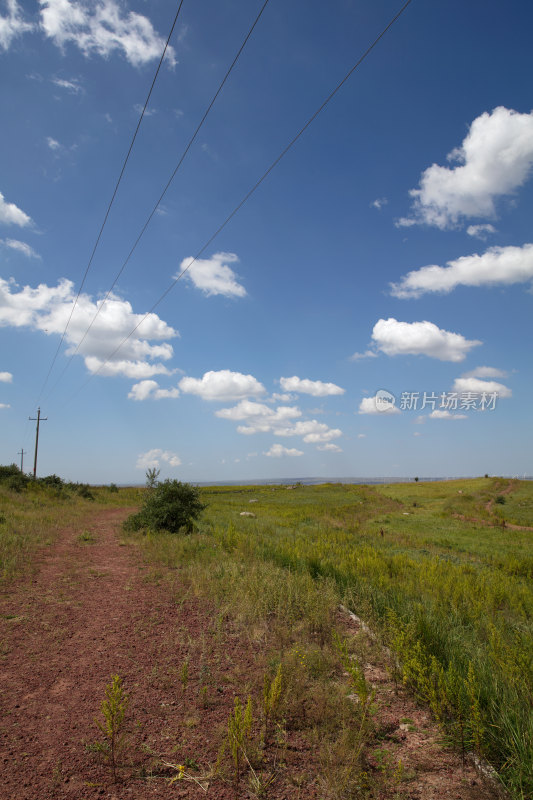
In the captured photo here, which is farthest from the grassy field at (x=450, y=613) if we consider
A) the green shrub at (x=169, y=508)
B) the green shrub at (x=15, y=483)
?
the green shrub at (x=15, y=483)

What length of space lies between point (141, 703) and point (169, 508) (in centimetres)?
1288

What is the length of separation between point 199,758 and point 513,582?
39.8ft

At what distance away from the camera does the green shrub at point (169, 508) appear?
16441 millimetres

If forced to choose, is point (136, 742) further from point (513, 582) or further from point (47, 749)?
point (513, 582)

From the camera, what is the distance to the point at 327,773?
10.1 feet

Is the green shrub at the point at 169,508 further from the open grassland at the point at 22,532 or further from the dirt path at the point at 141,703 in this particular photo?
the dirt path at the point at 141,703

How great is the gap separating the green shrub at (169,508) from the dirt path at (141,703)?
8946 millimetres

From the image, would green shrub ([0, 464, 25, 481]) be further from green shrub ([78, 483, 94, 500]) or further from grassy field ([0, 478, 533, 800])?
grassy field ([0, 478, 533, 800])

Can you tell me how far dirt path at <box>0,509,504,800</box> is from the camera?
3.01 metres

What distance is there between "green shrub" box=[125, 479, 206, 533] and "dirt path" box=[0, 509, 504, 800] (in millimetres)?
8946

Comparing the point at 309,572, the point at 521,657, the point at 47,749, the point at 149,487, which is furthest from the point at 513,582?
the point at 149,487

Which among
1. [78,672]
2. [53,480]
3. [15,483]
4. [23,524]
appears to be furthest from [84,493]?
[78,672]

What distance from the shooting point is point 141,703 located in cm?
402

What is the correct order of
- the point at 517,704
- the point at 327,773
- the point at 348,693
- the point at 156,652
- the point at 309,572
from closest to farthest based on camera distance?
1. the point at 327,773
2. the point at 517,704
3. the point at 348,693
4. the point at 156,652
5. the point at 309,572
